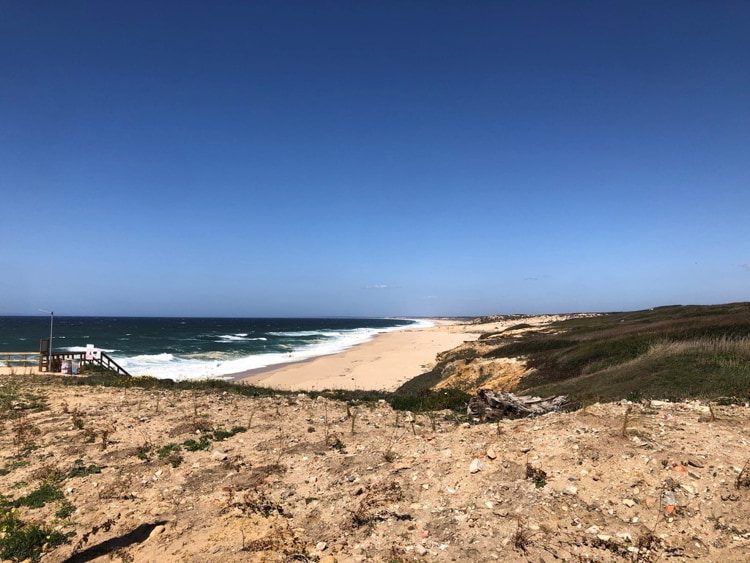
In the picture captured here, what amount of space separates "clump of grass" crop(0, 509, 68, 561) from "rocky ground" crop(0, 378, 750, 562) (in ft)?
0.29

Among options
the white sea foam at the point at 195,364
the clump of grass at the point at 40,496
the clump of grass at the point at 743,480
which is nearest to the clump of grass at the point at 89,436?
the clump of grass at the point at 40,496

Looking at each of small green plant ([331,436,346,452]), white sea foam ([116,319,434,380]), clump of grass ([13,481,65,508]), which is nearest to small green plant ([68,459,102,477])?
clump of grass ([13,481,65,508])

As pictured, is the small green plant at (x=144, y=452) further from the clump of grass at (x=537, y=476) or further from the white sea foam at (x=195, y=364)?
the white sea foam at (x=195, y=364)

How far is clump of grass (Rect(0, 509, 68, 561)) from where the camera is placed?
7.20 meters

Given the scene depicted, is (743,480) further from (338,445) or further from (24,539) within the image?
(24,539)

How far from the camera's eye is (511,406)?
13.7 metres

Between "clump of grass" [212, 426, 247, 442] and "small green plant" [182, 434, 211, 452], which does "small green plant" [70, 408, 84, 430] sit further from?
"clump of grass" [212, 426, 247, 442]

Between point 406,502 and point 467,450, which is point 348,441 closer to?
point 467,450

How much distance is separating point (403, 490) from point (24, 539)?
6138mm

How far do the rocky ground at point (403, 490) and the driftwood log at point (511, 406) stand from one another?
160 cm

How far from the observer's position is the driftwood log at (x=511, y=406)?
13359 mm

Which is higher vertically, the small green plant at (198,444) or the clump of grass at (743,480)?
the clump of grass at (743,480)

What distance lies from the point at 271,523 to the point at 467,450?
13.8 feet

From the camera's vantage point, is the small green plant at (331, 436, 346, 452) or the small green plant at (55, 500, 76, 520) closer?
the small green plant at (55, 500, 76, 520)
